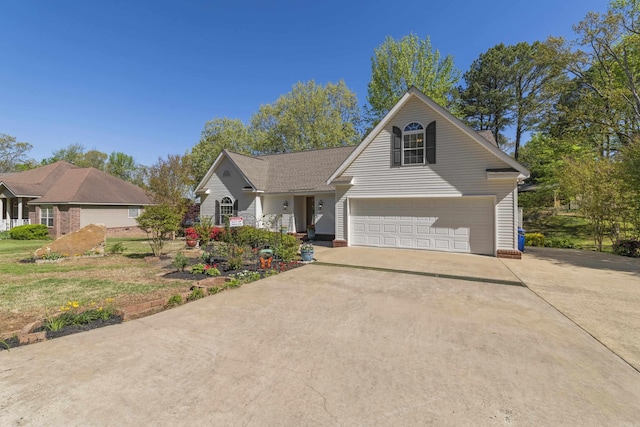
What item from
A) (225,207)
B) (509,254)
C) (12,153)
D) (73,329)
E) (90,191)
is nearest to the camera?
(73,329)

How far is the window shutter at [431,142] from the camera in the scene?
1173cm

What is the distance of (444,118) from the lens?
11570 millimetres

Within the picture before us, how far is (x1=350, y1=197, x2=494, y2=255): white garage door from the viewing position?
1112cm

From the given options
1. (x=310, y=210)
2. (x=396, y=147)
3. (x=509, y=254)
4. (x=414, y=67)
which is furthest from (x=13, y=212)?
(x=414, y=67)

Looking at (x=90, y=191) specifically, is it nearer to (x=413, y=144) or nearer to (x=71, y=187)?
(x=71, y=187)

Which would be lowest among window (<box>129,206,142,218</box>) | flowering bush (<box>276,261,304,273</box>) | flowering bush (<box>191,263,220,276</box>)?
flowering bush (<box>276,261,304,273</box>)

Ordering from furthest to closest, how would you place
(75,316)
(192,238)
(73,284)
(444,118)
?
1. (192,238)
2. (444,118)
3. (73,284)
4. (75,316)

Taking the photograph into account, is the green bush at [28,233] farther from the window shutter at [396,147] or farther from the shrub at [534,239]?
the shrub at [534,239]

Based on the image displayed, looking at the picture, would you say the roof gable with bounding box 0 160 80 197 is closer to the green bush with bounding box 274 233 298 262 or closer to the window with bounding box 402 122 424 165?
the green bush with bounding box 274 233 298 262

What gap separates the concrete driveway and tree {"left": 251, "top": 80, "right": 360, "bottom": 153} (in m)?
29.5

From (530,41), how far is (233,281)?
36.7 m

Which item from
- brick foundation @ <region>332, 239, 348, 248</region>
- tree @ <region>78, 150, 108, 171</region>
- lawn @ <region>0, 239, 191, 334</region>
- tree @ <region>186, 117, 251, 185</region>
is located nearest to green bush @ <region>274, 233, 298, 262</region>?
lawn @ <region>0, 239, 191, 334</region>

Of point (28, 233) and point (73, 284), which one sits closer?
point (73, 284)

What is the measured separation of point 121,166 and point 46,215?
43.0 m
